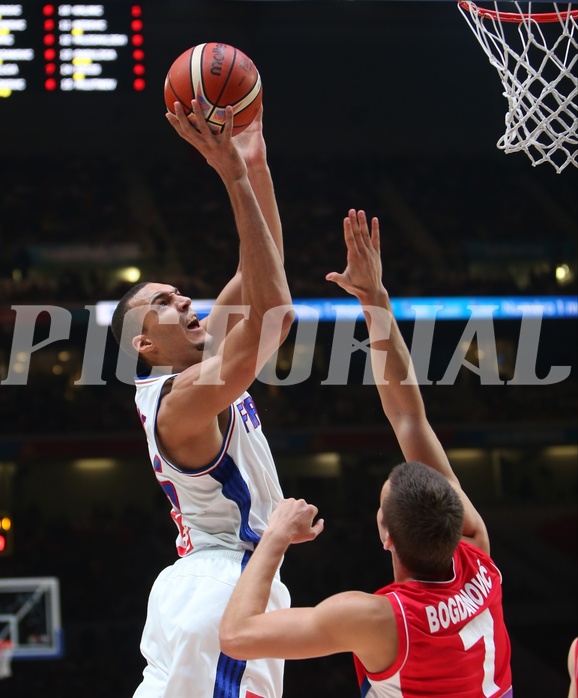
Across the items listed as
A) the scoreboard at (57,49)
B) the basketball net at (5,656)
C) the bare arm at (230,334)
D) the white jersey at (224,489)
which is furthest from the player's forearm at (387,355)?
the basketball net at (5,656)

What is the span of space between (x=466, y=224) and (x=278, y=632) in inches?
335

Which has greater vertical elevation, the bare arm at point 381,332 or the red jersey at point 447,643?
the bare arm at point 381,332

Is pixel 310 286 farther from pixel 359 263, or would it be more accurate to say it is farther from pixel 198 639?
pixel 198 639

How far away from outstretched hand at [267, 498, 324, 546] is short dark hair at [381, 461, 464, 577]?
18cm

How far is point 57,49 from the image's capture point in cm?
671

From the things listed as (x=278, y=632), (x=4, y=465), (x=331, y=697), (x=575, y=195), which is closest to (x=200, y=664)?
(x=278, y=632)

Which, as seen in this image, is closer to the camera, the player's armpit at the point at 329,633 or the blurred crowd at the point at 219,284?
the player's armpit at the point at 329,633

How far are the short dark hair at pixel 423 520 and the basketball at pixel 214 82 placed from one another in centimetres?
137

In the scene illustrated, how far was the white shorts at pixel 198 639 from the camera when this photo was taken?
2562mm

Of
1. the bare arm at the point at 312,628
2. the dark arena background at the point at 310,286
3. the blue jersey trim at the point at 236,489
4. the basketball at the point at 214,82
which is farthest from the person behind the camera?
the dark arena background at the point at 310,286

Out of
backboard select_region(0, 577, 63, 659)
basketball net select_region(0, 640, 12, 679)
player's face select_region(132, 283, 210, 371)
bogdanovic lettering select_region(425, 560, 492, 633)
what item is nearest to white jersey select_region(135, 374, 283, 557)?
player's face select_region(132, 283, 210, 371)

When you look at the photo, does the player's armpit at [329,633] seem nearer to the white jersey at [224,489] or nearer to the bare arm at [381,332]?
the bare arm at [381,332]

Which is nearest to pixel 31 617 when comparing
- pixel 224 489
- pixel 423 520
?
pixel 224 489

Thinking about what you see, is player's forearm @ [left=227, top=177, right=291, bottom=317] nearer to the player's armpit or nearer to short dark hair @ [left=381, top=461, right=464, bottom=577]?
short dark hair @ [left=381, top=461, right=464, bottom=577]
